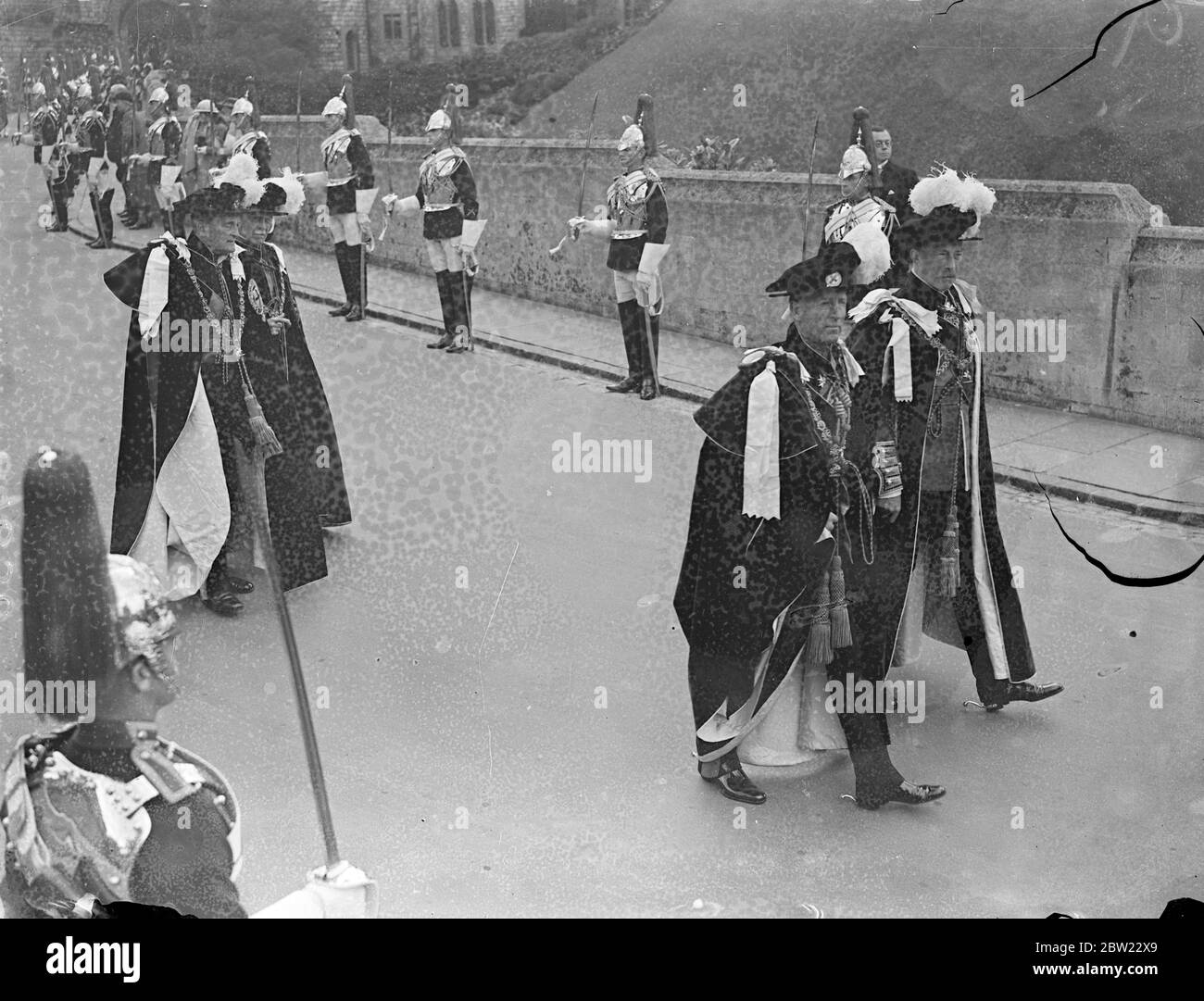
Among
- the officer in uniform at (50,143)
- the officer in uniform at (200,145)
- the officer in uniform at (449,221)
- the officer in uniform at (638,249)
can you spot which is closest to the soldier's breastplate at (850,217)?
the officer in uniform at (638,249)

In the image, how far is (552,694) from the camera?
4914 mm

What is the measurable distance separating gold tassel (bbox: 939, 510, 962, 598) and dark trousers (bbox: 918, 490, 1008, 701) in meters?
0.02

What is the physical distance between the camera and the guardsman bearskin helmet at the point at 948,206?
5.02 metres

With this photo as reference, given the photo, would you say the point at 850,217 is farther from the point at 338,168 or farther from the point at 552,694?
the point at 552,694

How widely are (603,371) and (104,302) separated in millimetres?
1518

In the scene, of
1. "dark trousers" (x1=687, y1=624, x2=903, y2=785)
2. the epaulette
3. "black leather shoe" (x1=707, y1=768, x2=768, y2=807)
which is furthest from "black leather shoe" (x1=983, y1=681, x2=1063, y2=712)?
the epaulette

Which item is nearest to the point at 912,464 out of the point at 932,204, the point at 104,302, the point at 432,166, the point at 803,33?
the point at 932,204

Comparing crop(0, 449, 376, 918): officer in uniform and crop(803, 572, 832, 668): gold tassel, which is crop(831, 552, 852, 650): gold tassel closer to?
crop(803, 572, 832, 668): gold tassel

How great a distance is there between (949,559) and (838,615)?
1.92 feet

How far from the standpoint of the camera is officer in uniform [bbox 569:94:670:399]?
5.32 m

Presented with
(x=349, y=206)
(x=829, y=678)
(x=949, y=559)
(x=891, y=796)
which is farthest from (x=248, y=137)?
(x=891, y=796)

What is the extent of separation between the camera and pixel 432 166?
5.35 meters

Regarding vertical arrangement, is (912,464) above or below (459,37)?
below

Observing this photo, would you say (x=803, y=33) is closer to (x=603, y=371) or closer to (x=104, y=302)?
(x=603, y=371)
